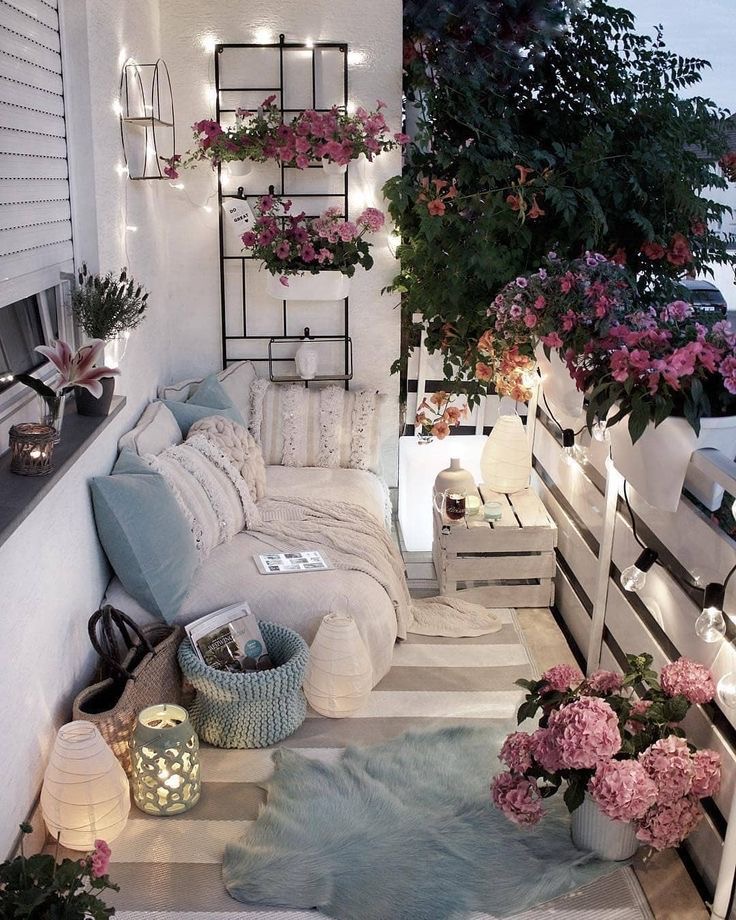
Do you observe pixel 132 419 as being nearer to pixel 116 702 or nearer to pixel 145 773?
pixel 116 702

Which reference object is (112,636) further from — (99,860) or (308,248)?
(308,248)

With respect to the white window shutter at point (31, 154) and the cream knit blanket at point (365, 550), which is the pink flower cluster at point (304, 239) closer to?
the cream knit blanket at point (365, 550)

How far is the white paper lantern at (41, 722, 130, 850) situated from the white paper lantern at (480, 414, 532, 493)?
199 centimetres

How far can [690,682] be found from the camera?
7.07 ft

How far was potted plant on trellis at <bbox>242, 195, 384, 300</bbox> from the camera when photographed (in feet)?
12.4

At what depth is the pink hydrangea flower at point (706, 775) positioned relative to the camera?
6.90 feet

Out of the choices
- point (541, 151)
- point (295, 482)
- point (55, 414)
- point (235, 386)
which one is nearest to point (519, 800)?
point (55, 414)

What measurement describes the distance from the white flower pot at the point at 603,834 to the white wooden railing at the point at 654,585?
0.16 meters

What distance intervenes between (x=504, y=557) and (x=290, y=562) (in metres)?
0.88

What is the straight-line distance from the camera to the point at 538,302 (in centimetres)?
288

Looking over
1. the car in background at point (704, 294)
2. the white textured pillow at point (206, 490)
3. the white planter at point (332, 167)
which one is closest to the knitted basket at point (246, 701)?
the white textured pillow at point (206, 490)

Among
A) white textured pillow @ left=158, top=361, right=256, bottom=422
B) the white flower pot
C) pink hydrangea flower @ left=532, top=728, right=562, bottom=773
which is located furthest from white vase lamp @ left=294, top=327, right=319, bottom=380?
the white flower pot

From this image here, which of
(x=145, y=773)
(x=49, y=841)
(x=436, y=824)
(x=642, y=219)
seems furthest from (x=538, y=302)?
(x=49, y=841)

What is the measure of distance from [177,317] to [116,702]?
2.01m
